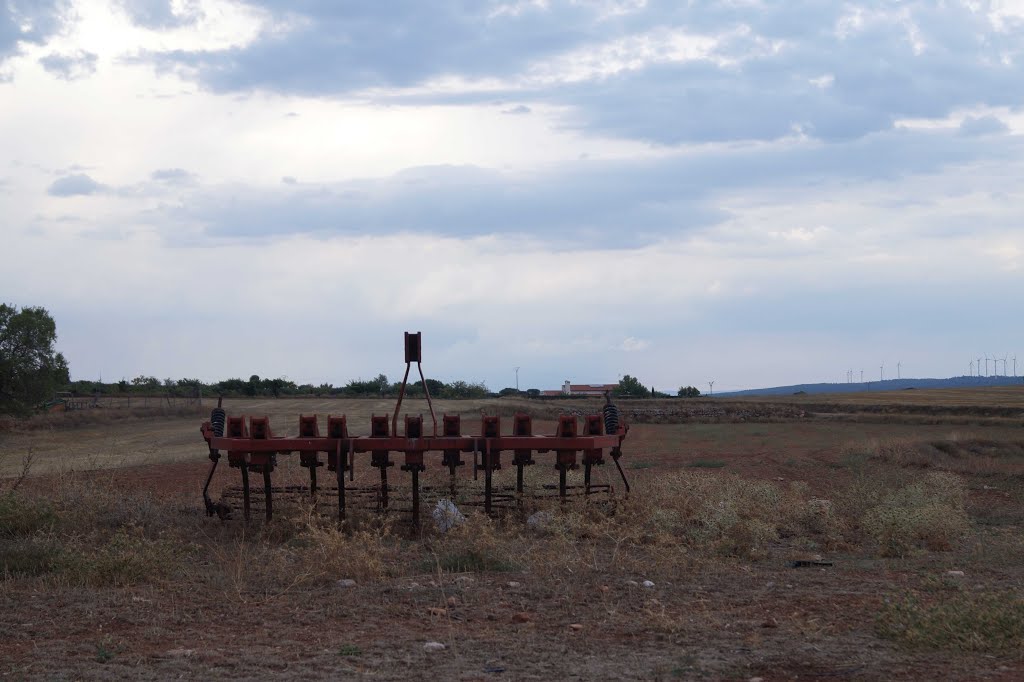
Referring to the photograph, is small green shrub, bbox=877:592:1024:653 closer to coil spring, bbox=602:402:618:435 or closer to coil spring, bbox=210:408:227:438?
coil spring, bbox=602:402:618:435

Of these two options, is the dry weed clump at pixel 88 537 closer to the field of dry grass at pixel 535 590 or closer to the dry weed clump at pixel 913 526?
the field of dry grass at pixel 535 590

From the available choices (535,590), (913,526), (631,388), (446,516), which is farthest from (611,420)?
(631,388)

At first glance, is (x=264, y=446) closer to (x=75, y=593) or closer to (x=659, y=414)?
(x=75, y=593)

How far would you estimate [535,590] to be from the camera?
8.12m

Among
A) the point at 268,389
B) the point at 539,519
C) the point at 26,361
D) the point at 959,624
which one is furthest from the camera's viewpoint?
the point at 268,389

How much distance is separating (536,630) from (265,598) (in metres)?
2.25

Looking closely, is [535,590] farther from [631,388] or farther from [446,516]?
[631,388]

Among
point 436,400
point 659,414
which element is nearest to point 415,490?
point 659,414

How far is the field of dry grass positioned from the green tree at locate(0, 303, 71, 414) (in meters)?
26.6

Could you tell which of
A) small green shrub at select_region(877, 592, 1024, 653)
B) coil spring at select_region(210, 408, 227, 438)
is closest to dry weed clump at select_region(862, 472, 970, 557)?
small green shrub at select_region(877, 592, 1024, 653)

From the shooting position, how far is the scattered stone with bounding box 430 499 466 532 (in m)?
11.4

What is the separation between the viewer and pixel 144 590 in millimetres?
8180

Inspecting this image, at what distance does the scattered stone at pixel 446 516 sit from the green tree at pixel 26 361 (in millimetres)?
31535

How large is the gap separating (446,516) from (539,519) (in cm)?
106
